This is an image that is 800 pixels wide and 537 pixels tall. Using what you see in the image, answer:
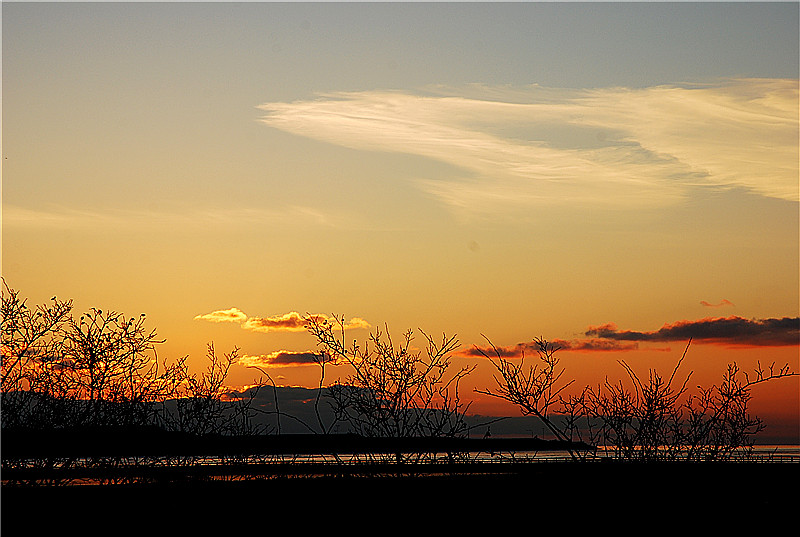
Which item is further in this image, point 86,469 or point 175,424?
point 175,424

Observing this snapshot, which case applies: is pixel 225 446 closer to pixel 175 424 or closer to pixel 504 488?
pixel 175 424

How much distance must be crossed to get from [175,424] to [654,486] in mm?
14851

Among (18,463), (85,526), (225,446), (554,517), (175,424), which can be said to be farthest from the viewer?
(225,446)

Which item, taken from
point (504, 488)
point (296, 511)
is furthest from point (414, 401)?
point (296, 511)

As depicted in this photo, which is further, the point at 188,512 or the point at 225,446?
the point at 225,446

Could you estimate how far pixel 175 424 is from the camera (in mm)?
28625

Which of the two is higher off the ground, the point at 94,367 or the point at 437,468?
the point at 94,367

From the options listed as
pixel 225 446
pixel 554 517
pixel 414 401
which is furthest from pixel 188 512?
pixel 225 446

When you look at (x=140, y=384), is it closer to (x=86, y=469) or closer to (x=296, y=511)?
(x=86, y=469)

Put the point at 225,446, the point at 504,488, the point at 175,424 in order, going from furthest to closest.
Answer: the point at 225,446, the point at 175,424, the point at 504,488

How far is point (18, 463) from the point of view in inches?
992

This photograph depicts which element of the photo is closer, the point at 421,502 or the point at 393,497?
the point at 421,502

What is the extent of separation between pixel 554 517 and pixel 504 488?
4.58m

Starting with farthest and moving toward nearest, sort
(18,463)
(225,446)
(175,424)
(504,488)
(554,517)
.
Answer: (225,446) → (175,424) → (18,463) → (504,488) → (554,517)
